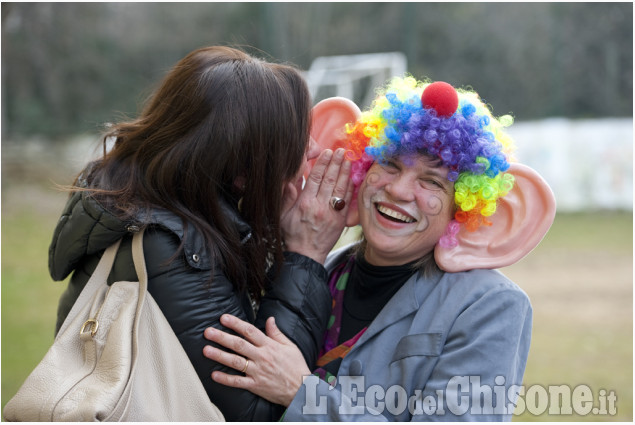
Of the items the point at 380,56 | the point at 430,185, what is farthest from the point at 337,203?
the point at 380,56

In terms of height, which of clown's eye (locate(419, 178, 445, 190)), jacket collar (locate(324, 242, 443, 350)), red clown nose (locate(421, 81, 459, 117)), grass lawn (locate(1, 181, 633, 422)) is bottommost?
grass lawn (locate(1, 181, 633, 422))

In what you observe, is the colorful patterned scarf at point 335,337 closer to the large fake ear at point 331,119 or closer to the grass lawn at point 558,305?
the large fake ear at point 331,119

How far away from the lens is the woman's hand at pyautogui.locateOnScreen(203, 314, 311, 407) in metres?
2.16

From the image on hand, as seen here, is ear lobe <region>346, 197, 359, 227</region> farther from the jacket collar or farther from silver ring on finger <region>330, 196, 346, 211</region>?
the jacket collar

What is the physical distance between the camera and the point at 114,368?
190 centimetres

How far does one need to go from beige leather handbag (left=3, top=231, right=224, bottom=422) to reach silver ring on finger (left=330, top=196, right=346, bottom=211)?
2.68 feet

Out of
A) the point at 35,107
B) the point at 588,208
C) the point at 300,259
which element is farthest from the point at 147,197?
the point at 35,107

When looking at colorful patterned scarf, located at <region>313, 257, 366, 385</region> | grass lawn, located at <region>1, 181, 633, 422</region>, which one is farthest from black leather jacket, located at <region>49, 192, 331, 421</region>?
grass lawn, located at <region>1, 181, 633, 422</region>

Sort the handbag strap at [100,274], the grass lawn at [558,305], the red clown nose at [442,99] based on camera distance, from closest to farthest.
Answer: the handbag strap at [100,274] → the red clown nose at [442,99] → the grass lawn at [558,305]

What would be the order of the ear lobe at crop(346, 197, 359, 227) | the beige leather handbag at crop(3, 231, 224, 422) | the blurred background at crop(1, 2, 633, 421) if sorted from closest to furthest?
the beige leather handbag at crop(3, 231, 224, 422) → the ear lobe at crop(346, 197, 359, 227) → the blurred background at crop(1, 2, 633, 421)

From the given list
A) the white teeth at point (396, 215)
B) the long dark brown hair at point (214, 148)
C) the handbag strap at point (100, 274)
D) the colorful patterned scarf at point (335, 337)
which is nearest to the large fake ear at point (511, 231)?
the white teeth at point (396, 215)

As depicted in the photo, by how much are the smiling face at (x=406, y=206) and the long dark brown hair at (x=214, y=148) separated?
0.36 meters

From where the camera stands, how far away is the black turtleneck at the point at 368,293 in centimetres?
255

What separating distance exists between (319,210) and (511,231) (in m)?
0.73
